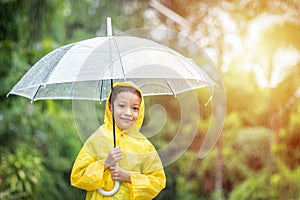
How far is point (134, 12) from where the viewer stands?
5.10 metres

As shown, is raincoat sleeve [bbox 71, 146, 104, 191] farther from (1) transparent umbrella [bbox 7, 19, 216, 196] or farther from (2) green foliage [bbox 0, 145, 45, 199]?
(2) green foliage [bbox 0, 145, 45, 199]

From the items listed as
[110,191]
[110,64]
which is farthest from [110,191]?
[110,64]

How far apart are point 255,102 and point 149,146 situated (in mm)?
2649

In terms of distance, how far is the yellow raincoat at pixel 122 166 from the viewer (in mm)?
2234

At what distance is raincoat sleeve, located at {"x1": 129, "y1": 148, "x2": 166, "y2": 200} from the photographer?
2.24 metres

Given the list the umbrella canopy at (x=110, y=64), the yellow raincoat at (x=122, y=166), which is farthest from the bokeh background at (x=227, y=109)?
the yellow raincoat at (x=122, y=166)

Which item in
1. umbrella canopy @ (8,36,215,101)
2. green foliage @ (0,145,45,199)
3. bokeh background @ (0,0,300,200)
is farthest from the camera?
bokeh background @ (0,0,300,200)

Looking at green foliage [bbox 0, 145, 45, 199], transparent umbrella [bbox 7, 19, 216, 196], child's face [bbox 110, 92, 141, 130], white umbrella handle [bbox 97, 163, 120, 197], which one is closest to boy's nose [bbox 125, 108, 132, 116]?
child's face [bbox 110, 92, 141, 130]

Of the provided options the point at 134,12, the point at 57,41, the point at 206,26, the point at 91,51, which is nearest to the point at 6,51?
the point at 57,41

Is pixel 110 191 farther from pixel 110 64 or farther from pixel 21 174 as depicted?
pixel 21 174

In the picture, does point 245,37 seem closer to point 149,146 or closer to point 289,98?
point 289,98

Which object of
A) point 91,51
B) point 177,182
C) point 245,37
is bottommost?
point 177,182

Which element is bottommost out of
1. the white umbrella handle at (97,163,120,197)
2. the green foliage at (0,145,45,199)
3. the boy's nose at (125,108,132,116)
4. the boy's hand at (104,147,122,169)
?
the green foliage at (0,145,45,199)

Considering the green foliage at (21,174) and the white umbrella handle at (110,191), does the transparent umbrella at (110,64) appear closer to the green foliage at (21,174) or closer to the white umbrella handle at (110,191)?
the white umbrella handle at (110,191)
